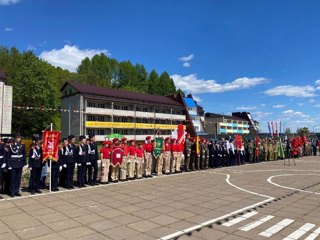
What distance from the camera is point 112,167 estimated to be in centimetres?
1252

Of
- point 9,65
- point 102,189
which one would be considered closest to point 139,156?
point 102,189

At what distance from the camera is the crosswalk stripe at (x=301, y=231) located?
600cm

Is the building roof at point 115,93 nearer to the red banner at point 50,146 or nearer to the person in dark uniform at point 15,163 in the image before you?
the red banner at point 50,146

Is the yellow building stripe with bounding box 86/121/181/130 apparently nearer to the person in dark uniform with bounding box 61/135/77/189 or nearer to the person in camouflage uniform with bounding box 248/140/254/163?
the person in camouflage uniform with bounding box 248/140/254/163

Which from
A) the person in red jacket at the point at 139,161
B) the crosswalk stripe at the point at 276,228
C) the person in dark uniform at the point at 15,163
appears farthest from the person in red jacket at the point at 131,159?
the crosswalk stripe at the point at 276,228

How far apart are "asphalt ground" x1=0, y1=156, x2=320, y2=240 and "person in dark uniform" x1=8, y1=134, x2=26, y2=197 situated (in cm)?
41

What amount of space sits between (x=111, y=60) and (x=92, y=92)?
95.2ft

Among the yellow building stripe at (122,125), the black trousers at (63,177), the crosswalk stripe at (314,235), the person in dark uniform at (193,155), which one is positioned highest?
the yellow building stripe at (122,125)

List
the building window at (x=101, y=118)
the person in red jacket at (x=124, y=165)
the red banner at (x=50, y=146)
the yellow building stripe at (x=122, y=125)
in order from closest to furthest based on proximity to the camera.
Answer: the red banner at (x=50, y=146)
the person in red jacket at (x=124, y=165)
the yellow building stripe at (x=122, y=125)
the building window at (x=101, y=118)

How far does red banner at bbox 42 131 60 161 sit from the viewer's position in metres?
10.3

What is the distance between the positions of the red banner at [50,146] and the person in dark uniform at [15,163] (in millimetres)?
712

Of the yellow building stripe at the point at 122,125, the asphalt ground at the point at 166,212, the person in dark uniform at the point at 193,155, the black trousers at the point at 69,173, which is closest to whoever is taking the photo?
the asphalt ground at the point at 166,212

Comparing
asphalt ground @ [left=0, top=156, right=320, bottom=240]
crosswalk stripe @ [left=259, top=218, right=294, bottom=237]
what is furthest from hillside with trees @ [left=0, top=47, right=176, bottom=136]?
crosswalk stripe @ [left=259, top=218, right=294, bottom=237]

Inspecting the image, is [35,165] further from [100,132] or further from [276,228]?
[100,132]
